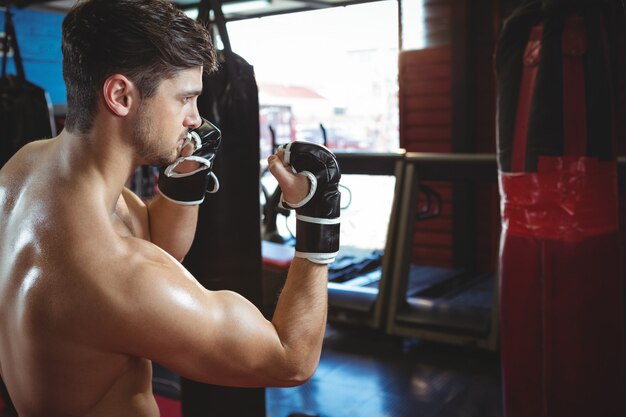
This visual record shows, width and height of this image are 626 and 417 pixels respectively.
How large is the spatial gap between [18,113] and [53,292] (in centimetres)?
296

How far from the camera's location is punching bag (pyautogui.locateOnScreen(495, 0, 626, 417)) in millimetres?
2160

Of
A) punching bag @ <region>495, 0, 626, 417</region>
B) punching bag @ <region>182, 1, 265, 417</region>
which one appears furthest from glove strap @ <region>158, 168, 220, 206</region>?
punching bag @ <region>495, 0, 626, 417</region>

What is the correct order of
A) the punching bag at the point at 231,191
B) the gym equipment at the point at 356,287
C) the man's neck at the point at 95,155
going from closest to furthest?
1. the man's neck at the point at 95,155
2. the punching bag at the point at 231,191
3. the gym equipment at the point at 356,287

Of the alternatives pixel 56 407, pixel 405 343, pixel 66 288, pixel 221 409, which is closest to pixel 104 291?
pixel 66 288

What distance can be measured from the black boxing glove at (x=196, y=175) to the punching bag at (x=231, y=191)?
0.85 feet

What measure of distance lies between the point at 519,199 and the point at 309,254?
1.22 m

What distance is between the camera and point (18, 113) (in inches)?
146

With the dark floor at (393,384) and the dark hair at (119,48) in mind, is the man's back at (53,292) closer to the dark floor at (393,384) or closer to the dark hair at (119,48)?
the dark hair at (119,48)

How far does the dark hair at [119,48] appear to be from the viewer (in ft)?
3.94

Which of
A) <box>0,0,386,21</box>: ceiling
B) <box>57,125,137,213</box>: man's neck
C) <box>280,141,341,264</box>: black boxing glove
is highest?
<box>0,0,386,21</box>: ceiling

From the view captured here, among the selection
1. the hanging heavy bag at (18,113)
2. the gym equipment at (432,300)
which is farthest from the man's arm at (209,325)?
the hanging heavy bag at (18,113)

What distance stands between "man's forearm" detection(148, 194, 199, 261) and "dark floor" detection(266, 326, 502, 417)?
5.40 ft

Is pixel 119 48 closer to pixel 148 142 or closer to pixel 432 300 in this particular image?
pixel 148 142

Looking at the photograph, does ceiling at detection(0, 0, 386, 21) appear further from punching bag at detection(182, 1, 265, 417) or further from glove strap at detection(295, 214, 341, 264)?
glove strap at detection(295, 214, 341, 264)
